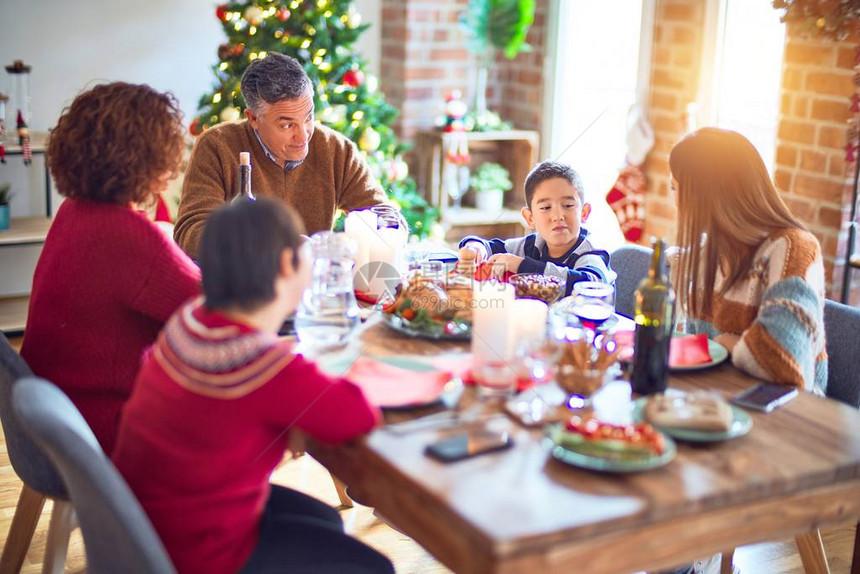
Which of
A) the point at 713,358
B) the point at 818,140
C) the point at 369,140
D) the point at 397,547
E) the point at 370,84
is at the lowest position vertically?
the point at 397,547

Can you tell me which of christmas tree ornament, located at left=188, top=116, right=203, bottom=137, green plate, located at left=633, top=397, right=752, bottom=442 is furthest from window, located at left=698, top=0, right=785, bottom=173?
green plate, located at left=633, top=397, right=752, bottom=442

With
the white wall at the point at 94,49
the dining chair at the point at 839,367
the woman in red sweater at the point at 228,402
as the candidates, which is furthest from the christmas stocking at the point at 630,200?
the woman in red sweater at the point at 228,402

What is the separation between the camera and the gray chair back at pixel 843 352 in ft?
6.97

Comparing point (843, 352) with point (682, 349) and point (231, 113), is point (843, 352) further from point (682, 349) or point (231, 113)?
point (231, 113)

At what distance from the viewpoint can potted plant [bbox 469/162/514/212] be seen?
190 inches

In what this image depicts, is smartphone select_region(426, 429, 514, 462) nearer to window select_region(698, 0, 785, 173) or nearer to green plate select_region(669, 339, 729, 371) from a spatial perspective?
green plate select_region(669, 339, 729, 371)

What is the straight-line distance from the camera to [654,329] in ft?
5.70

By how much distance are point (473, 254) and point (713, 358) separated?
0.64 m

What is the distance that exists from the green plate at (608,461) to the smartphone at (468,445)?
0.27 feet

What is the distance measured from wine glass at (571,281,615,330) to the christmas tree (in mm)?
2175

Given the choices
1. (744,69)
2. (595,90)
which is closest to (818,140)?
(744,69)

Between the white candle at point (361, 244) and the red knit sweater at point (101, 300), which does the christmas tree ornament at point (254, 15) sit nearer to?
the white candle at point (361, 244)

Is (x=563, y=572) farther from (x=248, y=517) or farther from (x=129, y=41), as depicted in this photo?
(x=129, y=41)

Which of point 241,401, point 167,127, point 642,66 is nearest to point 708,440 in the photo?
point 241,401
